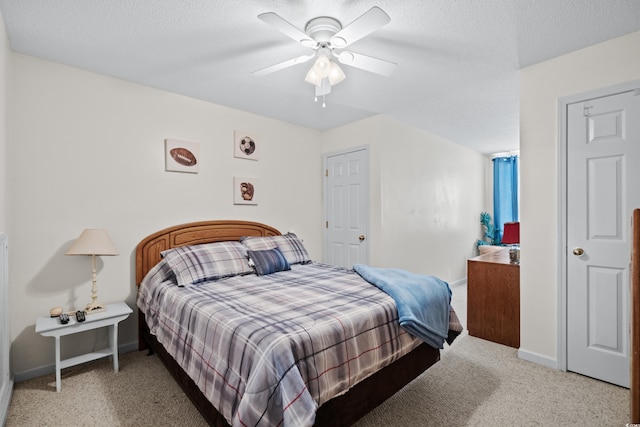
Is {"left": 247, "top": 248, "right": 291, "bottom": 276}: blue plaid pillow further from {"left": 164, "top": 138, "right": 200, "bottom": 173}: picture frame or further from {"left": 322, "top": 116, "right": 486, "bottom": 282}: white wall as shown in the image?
{"left": 322, "top": 116, "right": 486, "bottom": 282}: white wall

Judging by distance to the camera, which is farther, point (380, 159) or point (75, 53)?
point (380, 159)

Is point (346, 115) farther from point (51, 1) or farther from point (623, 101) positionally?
point (51, 1)

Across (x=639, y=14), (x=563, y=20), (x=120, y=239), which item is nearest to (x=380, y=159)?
(x=563, y=20)

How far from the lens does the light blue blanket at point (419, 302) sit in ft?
6.56

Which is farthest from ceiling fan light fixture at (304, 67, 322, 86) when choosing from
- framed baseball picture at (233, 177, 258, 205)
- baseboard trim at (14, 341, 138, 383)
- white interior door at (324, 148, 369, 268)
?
baseboard trim at (14, 341, 138, 383)

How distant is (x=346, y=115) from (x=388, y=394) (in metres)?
2.96

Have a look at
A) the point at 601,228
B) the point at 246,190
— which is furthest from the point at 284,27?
the point at 601,228

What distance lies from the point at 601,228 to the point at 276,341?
2.45m

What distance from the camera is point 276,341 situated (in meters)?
1.45

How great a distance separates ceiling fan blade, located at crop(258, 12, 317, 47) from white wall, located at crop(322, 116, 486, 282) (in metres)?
2.04

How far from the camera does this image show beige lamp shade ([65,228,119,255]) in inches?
93.4

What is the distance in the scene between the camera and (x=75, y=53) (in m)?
2.38

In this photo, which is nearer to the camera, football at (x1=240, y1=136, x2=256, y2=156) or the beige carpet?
the beige carpet

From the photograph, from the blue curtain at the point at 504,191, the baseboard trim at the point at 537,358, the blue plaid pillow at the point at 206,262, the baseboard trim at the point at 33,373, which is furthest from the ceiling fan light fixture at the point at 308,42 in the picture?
the blue curtain at the point at 504,191
